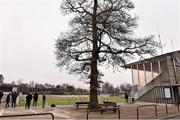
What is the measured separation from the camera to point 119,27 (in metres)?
19.6

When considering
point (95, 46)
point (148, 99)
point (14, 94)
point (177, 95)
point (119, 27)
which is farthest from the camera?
point (148, 99)

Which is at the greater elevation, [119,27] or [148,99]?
[119,27]

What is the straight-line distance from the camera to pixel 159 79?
1069 inches

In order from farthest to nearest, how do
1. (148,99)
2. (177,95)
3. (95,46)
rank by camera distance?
(148,99) → (177,95) → (95,46)

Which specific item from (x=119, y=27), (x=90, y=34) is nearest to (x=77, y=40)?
(x=90, y=34)

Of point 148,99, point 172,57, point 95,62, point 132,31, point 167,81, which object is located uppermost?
point 132,31

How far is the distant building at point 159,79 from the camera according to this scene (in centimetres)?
2555

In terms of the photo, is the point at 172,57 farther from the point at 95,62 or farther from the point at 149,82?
the point at 95,62

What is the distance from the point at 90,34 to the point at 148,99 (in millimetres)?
13822

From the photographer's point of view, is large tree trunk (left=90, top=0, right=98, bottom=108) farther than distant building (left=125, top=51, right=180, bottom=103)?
No

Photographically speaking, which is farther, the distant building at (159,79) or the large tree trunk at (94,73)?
the distant building at (159,79)

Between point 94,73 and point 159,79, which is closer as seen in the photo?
point 94,73

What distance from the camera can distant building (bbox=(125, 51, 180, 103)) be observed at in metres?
25.5

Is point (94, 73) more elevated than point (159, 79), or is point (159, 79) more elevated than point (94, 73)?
point (94, 73)
